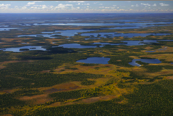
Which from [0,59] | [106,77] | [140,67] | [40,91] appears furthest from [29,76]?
[140,67]

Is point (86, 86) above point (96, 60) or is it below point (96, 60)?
below

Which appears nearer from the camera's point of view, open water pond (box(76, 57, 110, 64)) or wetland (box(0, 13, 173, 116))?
wetland (box(0, 13, 173, 116))

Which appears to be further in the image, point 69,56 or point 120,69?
point 69,56

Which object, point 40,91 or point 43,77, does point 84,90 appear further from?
point 43,77

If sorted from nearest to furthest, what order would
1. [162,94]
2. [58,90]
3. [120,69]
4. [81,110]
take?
[81,110], [162,94], [58,90], [120,69]

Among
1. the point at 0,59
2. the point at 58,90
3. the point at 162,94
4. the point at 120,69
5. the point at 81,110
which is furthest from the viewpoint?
the point at 0,59

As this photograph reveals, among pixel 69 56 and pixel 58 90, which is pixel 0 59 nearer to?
pixel 69 56

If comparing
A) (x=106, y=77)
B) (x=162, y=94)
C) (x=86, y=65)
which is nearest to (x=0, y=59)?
(x=86, y=65)

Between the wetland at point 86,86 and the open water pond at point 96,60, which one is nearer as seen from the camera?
the wetland at point 86,86

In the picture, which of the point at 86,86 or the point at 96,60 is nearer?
the point at 86,86
